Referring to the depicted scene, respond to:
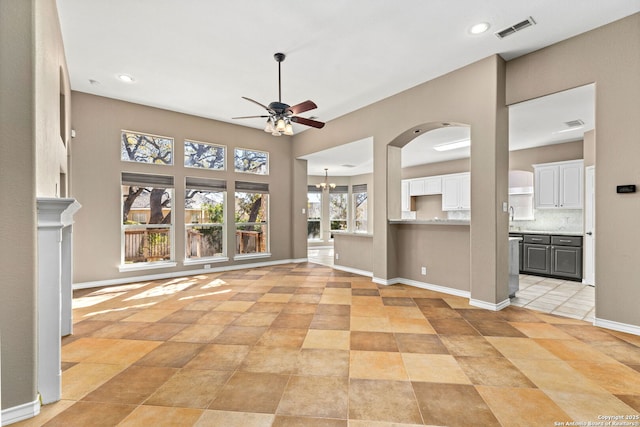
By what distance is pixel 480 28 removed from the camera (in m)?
3.16

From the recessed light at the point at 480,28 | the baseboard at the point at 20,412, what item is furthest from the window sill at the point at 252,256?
the recessed light at the point at 480,28

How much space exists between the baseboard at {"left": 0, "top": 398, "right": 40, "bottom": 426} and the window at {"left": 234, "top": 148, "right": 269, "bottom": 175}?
5.25 meters

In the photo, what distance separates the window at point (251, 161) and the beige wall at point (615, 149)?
5.62 m

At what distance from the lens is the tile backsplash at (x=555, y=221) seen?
639 cm

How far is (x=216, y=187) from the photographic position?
6.26 m

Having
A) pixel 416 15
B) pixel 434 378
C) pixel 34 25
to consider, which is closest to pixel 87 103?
pixel 34 25

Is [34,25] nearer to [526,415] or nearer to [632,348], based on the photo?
[526,415]

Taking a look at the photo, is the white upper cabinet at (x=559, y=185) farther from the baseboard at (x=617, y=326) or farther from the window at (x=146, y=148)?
the window at (x=146, y=148)

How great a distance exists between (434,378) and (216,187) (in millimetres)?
5413

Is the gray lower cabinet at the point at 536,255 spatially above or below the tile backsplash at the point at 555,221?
below

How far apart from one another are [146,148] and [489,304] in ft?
20.5

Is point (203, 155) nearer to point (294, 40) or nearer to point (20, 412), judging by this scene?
point (294, 40)

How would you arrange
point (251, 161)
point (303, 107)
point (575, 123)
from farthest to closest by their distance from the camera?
1. point (251, 161)
2. point (575, 123)
3. point (303, 107)

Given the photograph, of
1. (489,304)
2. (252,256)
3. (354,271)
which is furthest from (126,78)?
A: (489,304)
